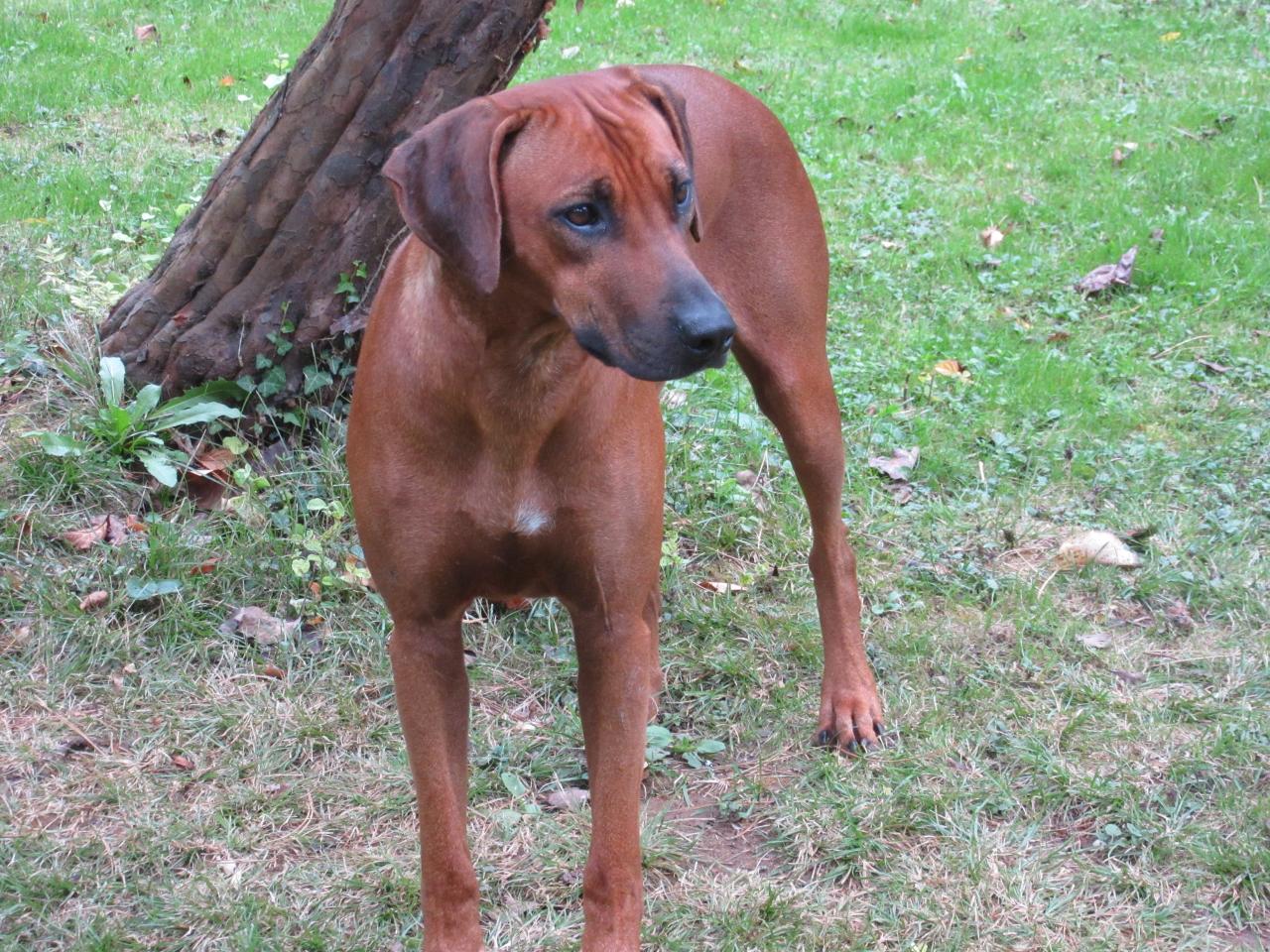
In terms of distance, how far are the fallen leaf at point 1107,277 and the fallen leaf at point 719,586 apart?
2791 millimetres

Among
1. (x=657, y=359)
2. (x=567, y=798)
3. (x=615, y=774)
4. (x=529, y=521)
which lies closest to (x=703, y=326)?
(x=657, y=359)

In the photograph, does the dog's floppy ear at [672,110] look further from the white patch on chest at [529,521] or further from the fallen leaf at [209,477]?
the fallen leaf at [209,477]

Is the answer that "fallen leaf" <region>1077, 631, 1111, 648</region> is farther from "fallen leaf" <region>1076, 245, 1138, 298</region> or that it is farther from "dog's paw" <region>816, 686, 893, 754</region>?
"fallen leaf" <region>1076, 245, 1138, 298</region>

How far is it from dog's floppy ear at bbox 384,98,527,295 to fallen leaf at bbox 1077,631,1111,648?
255 cm

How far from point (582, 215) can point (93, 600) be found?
7.44 feet

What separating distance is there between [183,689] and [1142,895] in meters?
2.56

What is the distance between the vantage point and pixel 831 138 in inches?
306

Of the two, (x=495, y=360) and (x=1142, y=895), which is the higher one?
(x=495, y=360)

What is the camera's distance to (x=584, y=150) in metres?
2.38

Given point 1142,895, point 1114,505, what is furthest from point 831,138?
point 1142,895

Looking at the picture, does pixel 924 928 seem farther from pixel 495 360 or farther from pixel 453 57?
pixel 453 57

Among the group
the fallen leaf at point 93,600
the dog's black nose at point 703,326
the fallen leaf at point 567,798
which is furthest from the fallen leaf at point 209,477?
the dog's black nose at point 703,326

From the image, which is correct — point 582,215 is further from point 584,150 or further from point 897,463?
point 897,463

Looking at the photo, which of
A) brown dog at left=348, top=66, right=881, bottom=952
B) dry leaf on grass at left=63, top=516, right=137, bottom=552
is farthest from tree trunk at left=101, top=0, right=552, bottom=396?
brown dog at left=348, top=66, right=881, bottom=952
